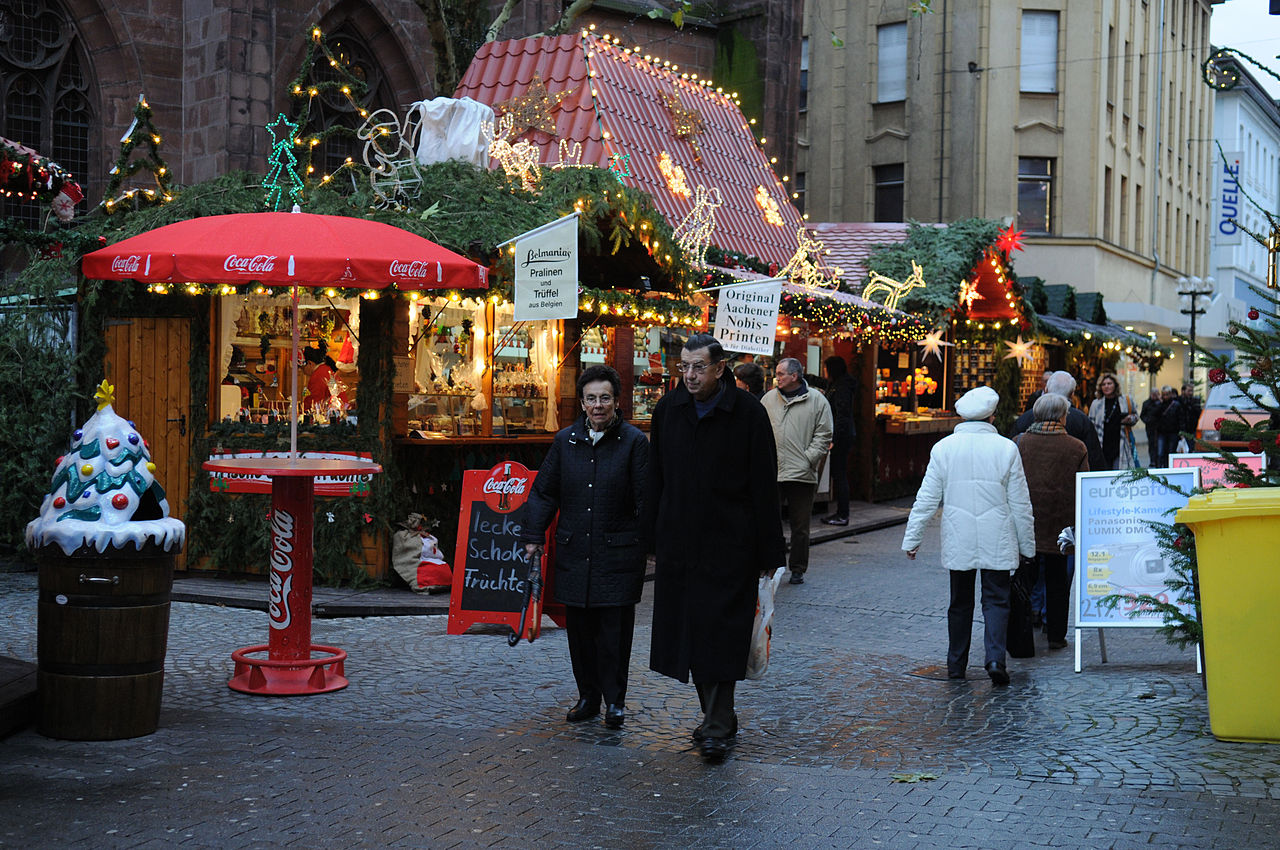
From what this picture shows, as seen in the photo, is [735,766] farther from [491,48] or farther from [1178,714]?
[491,48]

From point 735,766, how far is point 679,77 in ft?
53.3

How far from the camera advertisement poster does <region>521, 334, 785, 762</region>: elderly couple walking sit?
2965 mm

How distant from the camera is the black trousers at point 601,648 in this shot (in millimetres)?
6895

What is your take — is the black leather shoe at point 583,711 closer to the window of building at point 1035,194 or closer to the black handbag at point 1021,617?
the black handbag at point 1021,617

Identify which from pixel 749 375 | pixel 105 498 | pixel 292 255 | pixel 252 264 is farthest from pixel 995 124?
pixel 105 498

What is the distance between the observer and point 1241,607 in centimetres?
657

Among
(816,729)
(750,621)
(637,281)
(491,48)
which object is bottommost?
(816,729)

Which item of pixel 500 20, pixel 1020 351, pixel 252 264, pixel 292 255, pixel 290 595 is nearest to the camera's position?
pixel 290 595

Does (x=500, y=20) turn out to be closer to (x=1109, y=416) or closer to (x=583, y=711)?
(x=1109, y=416)

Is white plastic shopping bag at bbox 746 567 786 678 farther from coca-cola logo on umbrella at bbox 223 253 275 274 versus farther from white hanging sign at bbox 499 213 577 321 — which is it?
white hanging sign at bbox 499 213 577 321

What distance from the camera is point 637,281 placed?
558 inches

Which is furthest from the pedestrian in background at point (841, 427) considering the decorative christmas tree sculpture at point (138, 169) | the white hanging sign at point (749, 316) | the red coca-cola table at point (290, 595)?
the red coca-cola table at point (290, 595)

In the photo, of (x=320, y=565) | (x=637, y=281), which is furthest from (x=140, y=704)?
(x=637, y=281)

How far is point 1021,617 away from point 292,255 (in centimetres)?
501
